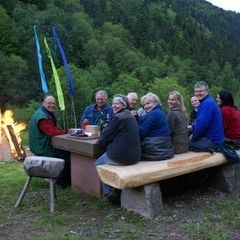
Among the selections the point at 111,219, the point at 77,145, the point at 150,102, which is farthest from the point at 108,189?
the point at 150,102

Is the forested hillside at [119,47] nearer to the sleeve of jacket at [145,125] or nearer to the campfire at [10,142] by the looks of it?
the campfire at [10,142]

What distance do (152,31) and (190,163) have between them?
8760 cm

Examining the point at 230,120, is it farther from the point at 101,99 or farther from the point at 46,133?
the point at 46,133

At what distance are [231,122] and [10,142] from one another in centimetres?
627

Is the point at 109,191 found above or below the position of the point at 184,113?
below

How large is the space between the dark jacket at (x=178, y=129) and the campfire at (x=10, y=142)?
19.5 feet

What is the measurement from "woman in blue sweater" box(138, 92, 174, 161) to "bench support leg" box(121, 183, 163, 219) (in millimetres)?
550

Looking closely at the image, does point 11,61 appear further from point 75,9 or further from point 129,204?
point 129,204

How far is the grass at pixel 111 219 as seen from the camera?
209 inches

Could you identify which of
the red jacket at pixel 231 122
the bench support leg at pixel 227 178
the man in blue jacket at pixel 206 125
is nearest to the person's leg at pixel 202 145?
the man in blue jacket at pixel 206 125

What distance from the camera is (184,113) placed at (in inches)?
278

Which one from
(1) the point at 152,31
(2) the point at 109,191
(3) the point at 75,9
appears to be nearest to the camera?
(2) the point at 109,191

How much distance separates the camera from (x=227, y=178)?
717cm

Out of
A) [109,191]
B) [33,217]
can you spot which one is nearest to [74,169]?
[109,191]
